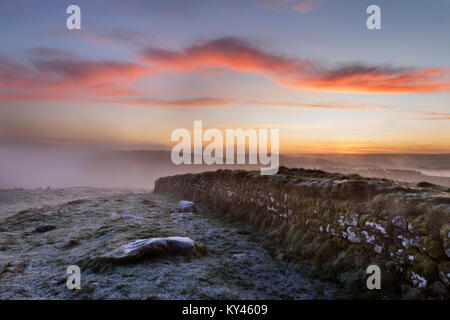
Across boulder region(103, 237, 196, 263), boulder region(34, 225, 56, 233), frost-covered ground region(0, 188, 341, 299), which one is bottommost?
boulder region(34, 225, 56, 233)

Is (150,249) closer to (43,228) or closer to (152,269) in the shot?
(152,269)

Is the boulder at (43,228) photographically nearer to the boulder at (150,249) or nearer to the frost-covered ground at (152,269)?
the frost-covered ground at (152,269)

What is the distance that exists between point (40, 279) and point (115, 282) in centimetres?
236

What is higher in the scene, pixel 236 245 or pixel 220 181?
pixel 220 181

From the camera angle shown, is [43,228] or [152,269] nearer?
[152,269]

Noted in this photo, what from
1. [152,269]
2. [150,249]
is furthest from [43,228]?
[152,269]

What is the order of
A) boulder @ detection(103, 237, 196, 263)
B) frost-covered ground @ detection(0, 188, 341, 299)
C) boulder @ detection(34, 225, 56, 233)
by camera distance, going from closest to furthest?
1. frost-covered ground @ detection(0, 188, 341, 299)
2. boulder @ detection(103, 237, 196, 263)
3. boulder @ detection(34, 225, 56, 233)

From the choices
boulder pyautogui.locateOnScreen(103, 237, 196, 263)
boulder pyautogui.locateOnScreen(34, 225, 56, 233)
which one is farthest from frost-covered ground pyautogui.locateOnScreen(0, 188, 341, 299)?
boulder pyautogui.locateOnScreen(34, 225, 56, 233)

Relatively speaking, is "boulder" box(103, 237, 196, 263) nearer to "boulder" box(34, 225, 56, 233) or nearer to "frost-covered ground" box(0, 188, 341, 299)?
"frost-covered ground" box(0, 188, 341, 299)

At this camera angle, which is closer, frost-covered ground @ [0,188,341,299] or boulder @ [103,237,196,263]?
frost-covered ground @ [0,188,341,299]

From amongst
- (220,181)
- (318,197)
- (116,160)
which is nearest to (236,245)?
(318,197)

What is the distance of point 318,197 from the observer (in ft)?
27.5

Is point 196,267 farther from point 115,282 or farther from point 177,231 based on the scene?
point 177,231
